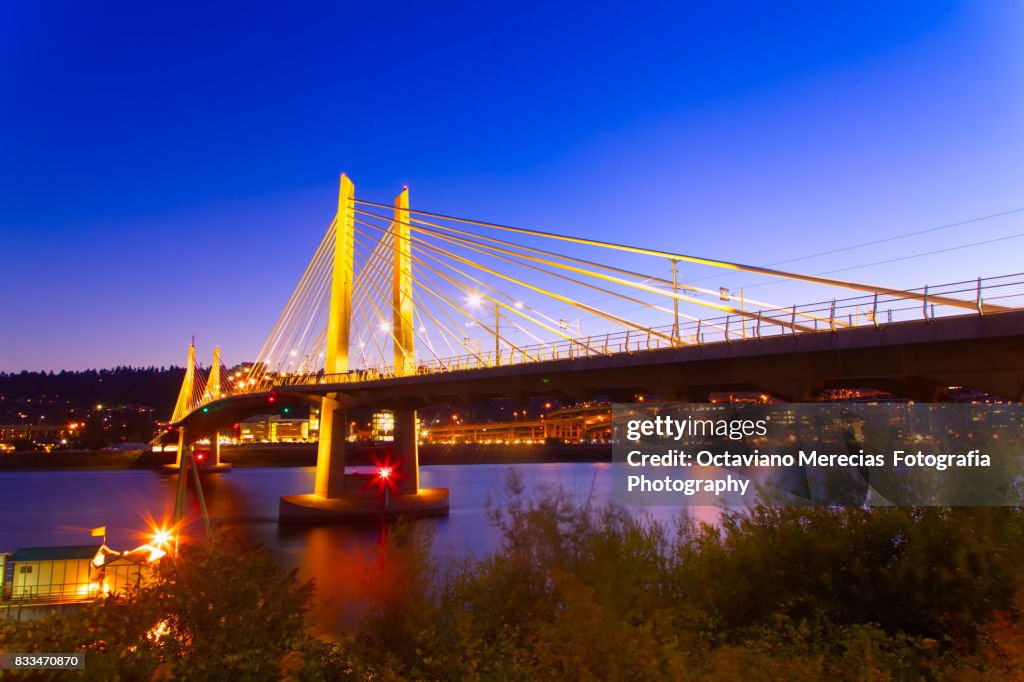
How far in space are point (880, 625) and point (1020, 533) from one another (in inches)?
98.9

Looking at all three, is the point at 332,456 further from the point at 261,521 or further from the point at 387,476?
the point at 261,521

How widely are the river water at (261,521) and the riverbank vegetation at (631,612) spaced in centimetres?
270

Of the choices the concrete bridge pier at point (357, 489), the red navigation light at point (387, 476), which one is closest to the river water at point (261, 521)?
the concrete bridge pier at point (357, 489)

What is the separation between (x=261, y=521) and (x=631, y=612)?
110 ft

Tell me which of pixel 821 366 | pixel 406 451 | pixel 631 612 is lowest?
pixel 631 612


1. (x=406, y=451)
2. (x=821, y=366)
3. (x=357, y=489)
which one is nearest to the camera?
(x=821, y=366)

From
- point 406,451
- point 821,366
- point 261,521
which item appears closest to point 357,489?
point 406,451

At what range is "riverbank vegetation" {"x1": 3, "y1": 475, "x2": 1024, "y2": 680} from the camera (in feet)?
26.7

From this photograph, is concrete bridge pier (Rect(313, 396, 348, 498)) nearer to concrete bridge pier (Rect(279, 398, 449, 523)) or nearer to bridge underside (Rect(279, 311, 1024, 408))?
concrete bridge pier (Rect(279, 398, 449, 523))

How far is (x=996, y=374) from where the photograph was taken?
1468 cm

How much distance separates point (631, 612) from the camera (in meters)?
11.1

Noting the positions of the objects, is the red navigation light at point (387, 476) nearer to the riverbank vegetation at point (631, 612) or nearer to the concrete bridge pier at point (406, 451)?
the concrete bridge pier at point (406, 451)

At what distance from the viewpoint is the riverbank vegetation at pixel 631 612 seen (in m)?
8.12

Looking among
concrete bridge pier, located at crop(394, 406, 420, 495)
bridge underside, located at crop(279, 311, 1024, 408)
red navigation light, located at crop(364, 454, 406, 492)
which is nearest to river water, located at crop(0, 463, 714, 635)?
red navigation light, located at crop(364, 454, 406, 492)
